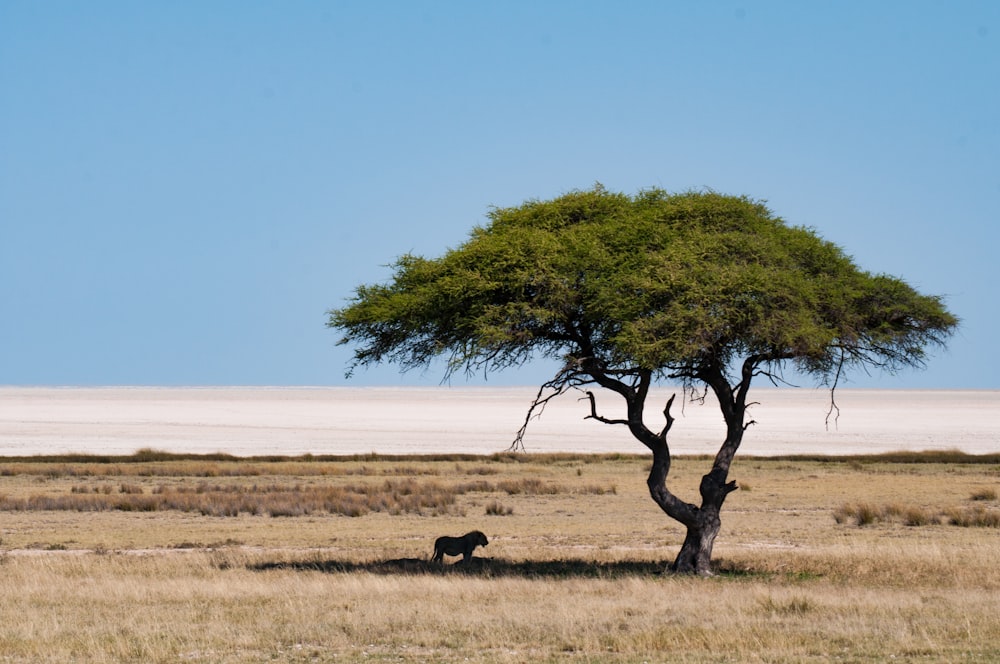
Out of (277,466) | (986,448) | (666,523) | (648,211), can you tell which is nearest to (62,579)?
(648,211)

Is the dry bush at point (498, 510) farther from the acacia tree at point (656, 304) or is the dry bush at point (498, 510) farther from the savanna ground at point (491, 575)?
the acacia tree at point (656, 304)

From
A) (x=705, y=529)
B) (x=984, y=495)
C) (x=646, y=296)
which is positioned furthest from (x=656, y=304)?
(x=984, y=495)

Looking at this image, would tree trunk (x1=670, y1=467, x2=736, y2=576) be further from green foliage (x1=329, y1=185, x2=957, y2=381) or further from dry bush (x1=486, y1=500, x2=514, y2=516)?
dry bush (x1=486, y1=500, x2=514, y2=516)

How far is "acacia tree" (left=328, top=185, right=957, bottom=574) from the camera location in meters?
18.8

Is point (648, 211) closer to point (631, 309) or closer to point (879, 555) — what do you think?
point (631, 309)

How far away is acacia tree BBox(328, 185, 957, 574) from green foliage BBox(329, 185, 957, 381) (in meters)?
0.04

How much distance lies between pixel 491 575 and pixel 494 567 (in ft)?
4.96

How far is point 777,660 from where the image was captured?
40.6 ft

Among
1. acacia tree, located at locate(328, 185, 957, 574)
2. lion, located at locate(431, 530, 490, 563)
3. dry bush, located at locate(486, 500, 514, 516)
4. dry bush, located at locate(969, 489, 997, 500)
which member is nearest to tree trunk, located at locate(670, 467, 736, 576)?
acacia tree, located at locate(328, 185, 957, 574)

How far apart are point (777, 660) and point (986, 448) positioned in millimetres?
73020

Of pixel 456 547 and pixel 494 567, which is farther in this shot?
pixel 456 547

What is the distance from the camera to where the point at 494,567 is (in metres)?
22.0

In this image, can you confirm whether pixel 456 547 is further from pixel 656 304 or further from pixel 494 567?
pixel 656 304

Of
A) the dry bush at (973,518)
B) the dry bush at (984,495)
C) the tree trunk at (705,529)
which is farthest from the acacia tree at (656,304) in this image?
the dry bush at (984,495)
